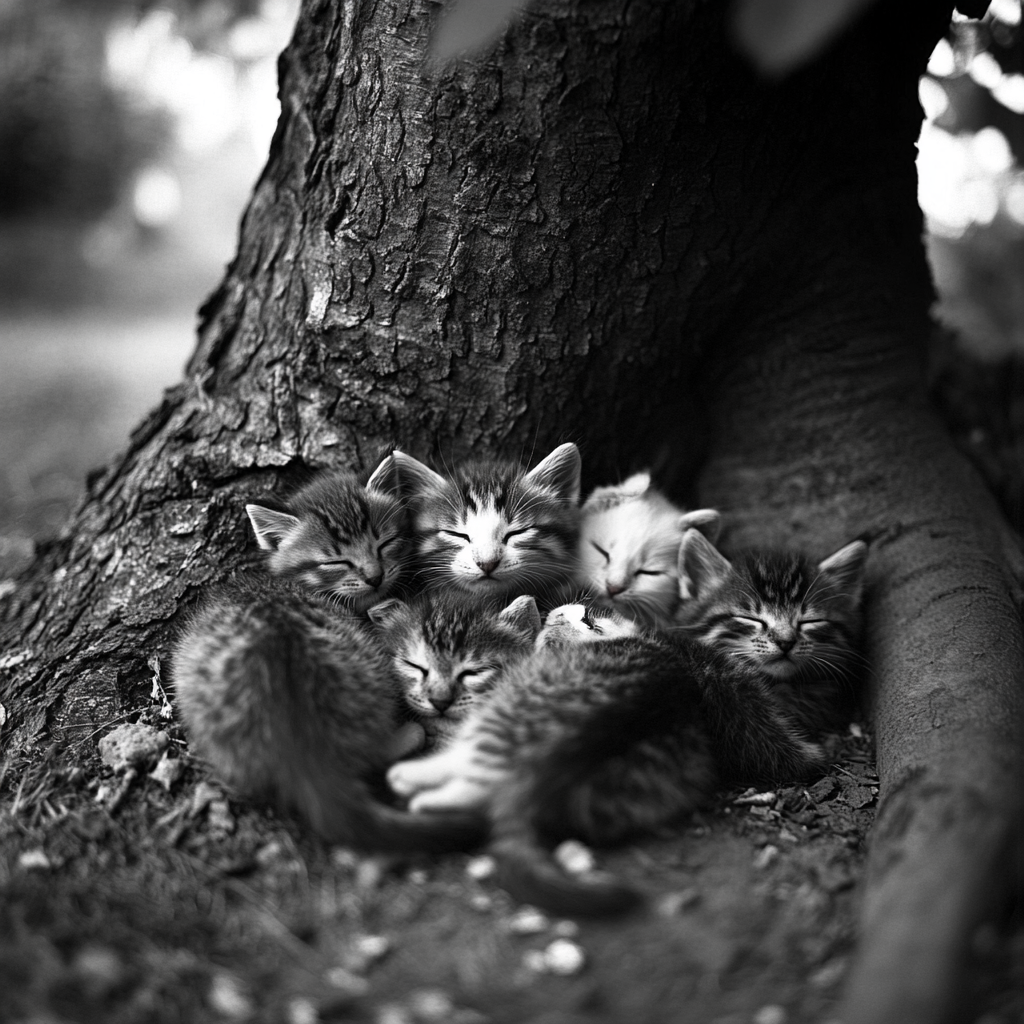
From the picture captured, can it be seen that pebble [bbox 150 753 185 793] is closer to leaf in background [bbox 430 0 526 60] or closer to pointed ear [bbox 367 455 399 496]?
pointed ear [bbox 367 455 399 496]

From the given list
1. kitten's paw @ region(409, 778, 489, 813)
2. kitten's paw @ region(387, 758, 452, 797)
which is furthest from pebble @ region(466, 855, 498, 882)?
kitten's paw @ region(387, 758, 452, 797)

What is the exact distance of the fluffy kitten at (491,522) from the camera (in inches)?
142

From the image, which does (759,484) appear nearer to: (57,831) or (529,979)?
(529,979)

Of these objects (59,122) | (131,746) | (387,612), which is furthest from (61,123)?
(131,746)

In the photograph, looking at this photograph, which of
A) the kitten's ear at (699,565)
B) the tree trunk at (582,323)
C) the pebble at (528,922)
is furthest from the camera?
the kitten's ear at (699,565)

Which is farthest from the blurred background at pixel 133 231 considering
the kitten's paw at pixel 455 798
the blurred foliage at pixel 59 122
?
the kitten's paw at pixel 455 798

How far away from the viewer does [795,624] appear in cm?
348

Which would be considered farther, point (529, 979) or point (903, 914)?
point (529, 979)

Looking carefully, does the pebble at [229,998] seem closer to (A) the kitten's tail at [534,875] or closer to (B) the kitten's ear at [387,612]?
(A) the kitten's tail at [534,875]

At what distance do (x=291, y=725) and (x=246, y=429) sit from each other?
4.89 feet

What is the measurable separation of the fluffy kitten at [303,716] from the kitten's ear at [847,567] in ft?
5.72

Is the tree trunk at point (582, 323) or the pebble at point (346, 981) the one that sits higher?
the tree trunk at point (582, 323)

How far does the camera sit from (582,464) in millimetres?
4055

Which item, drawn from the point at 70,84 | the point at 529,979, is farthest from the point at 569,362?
the point at 70,84
